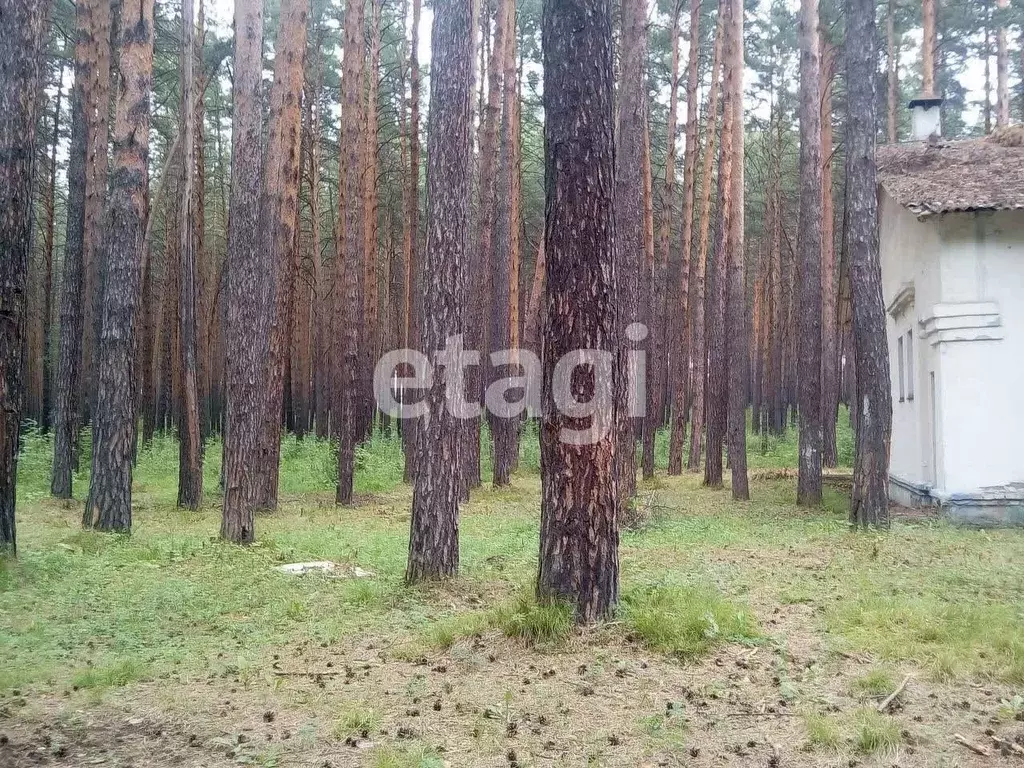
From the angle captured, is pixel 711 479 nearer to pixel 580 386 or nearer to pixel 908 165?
pixel 908 165

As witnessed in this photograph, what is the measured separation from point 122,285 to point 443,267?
521cm

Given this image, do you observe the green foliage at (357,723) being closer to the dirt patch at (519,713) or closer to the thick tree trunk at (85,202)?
the dirt patch at (519,713)

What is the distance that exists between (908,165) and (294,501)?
13.3 metres

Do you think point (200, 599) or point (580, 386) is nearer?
point (580, 386)

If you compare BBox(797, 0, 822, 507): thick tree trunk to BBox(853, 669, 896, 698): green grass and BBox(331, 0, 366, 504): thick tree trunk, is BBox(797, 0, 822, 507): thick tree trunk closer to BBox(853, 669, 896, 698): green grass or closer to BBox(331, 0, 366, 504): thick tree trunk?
BBox(331, 0, 366, 504): thick tree trunk

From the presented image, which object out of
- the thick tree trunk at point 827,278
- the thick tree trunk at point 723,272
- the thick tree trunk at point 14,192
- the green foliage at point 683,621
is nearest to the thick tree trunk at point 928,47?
the thick tree trunk at point 827,278

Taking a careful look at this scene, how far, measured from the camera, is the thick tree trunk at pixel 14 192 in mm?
7648

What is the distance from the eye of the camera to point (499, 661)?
561cm

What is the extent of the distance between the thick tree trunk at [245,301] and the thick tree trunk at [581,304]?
18.6ft

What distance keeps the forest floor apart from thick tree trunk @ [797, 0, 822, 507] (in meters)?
5.16

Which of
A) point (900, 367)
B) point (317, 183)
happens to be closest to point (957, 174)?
point (900, 367)

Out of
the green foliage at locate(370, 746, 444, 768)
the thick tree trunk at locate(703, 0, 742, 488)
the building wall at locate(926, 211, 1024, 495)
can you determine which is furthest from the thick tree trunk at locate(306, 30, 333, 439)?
the green foliage at locate(370, 746, 444, 768)

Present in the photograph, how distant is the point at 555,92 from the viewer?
6059 mm


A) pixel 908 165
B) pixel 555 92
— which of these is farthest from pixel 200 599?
pixel 908 165
